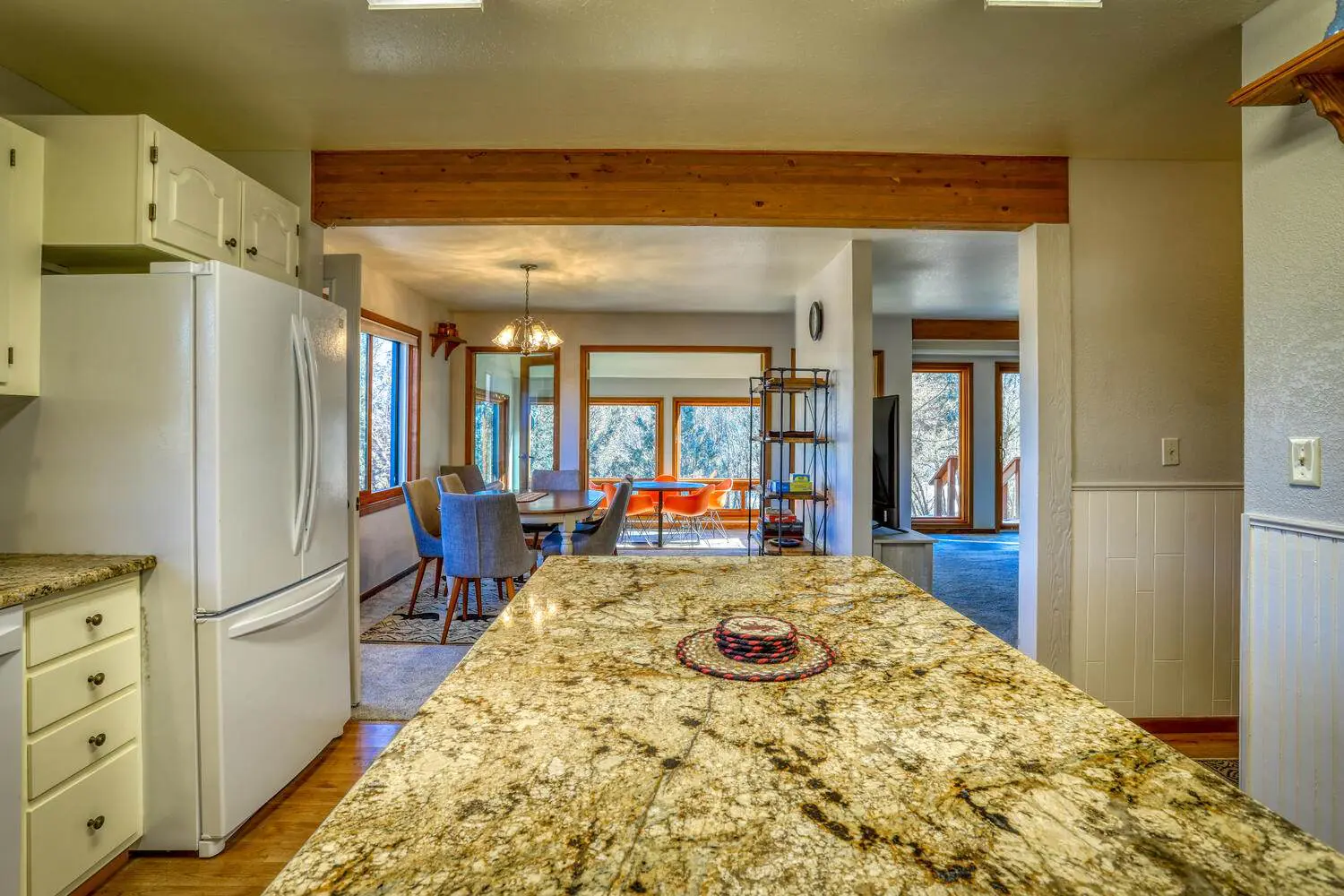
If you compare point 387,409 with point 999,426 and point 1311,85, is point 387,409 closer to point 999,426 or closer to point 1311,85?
point 1311,85

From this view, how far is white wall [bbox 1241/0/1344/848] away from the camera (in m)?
1.57

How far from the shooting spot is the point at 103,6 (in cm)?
176

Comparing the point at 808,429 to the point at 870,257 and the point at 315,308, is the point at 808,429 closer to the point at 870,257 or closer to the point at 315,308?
the point at 870,257

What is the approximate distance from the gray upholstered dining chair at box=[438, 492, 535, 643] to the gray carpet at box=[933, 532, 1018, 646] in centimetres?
267

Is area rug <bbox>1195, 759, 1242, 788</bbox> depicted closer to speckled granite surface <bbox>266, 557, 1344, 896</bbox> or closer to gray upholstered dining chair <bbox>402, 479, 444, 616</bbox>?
speckled granite surface <bbox>266, 557, 1344, 896</bbox>

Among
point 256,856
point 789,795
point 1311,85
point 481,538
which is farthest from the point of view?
point 481,538

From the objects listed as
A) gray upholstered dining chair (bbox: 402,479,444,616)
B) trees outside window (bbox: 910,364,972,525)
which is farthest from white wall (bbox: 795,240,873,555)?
trees outside window (bbox: 910,364,972,525)

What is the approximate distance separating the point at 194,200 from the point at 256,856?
1923 mm

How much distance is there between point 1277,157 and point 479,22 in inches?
82.3

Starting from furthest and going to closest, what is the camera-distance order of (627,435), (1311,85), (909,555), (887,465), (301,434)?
(627,435) < (887,465) < (909,555) < (301,434) < (1311,85)

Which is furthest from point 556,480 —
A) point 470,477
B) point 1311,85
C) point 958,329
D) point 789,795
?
point 789,795

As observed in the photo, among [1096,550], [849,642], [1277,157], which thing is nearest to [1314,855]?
[849,642]

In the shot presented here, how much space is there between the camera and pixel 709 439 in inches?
382

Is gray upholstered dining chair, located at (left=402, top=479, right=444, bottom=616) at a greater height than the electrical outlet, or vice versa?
the electrical outlet
